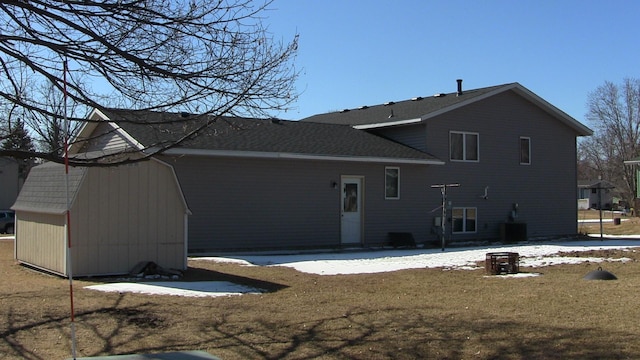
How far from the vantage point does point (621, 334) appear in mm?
7102

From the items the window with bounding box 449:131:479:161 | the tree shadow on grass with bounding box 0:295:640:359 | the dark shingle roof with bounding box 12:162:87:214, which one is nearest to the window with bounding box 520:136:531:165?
the window with bounding box 449:131:479:161

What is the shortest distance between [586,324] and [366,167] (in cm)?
1326

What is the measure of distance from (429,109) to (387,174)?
3.09 meters

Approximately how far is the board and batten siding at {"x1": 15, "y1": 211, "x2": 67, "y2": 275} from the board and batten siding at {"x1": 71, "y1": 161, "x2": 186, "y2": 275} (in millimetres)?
356

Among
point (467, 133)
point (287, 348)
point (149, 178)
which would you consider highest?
point (467, 133)

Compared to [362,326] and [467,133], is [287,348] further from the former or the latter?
[467,133]

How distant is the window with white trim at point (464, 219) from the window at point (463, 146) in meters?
1.70

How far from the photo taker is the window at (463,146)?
2283cm

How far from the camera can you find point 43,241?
1296cm

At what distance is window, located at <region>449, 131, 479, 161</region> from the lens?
22.8m

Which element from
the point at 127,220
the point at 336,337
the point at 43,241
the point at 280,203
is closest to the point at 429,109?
the point at 280,203

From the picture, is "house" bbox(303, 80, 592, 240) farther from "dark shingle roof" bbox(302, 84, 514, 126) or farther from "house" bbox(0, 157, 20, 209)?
"house" bbox(0, 157, 20, 209)

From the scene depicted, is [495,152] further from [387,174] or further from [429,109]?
[387,174]

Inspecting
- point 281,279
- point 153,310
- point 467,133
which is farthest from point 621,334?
point 467,133
